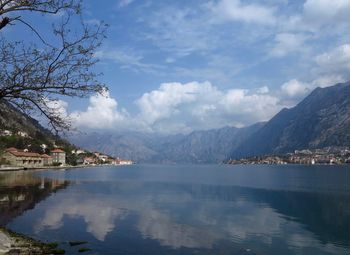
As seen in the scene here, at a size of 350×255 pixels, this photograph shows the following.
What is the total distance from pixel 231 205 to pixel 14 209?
31594 millimetres

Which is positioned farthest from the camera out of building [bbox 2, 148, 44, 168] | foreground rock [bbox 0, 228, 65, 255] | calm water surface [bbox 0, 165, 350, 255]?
building [bbox 2, 148, 44, 168]

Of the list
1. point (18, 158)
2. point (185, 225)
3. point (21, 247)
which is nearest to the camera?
point (21, 247)

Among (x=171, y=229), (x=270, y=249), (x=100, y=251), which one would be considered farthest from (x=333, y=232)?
(x=100, y=251)

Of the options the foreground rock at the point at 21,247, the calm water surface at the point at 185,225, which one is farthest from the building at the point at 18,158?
the foreground rock at the point at 21,247

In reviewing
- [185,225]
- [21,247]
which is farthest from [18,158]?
[21,247]

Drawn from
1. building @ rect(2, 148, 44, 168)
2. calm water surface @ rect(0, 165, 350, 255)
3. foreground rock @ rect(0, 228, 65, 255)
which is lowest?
calm water surface @ rect(0, 165, 350, 255)

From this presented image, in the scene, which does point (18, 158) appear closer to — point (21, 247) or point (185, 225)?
point (185, 225)

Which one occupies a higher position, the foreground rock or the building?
the building

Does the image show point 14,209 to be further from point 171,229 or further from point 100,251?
point 100,251

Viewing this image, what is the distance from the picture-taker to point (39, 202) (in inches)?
2231

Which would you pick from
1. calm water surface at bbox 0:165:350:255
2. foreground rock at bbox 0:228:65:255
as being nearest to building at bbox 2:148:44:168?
calm water surface at bbox 0:165:350:255

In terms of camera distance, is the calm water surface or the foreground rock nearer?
the foreground rock

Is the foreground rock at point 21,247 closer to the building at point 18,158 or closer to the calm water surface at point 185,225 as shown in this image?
the calm water surface at point 185,225

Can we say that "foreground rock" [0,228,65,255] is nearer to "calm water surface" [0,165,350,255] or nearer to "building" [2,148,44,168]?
"calm water surface" [0,165,350,255]
